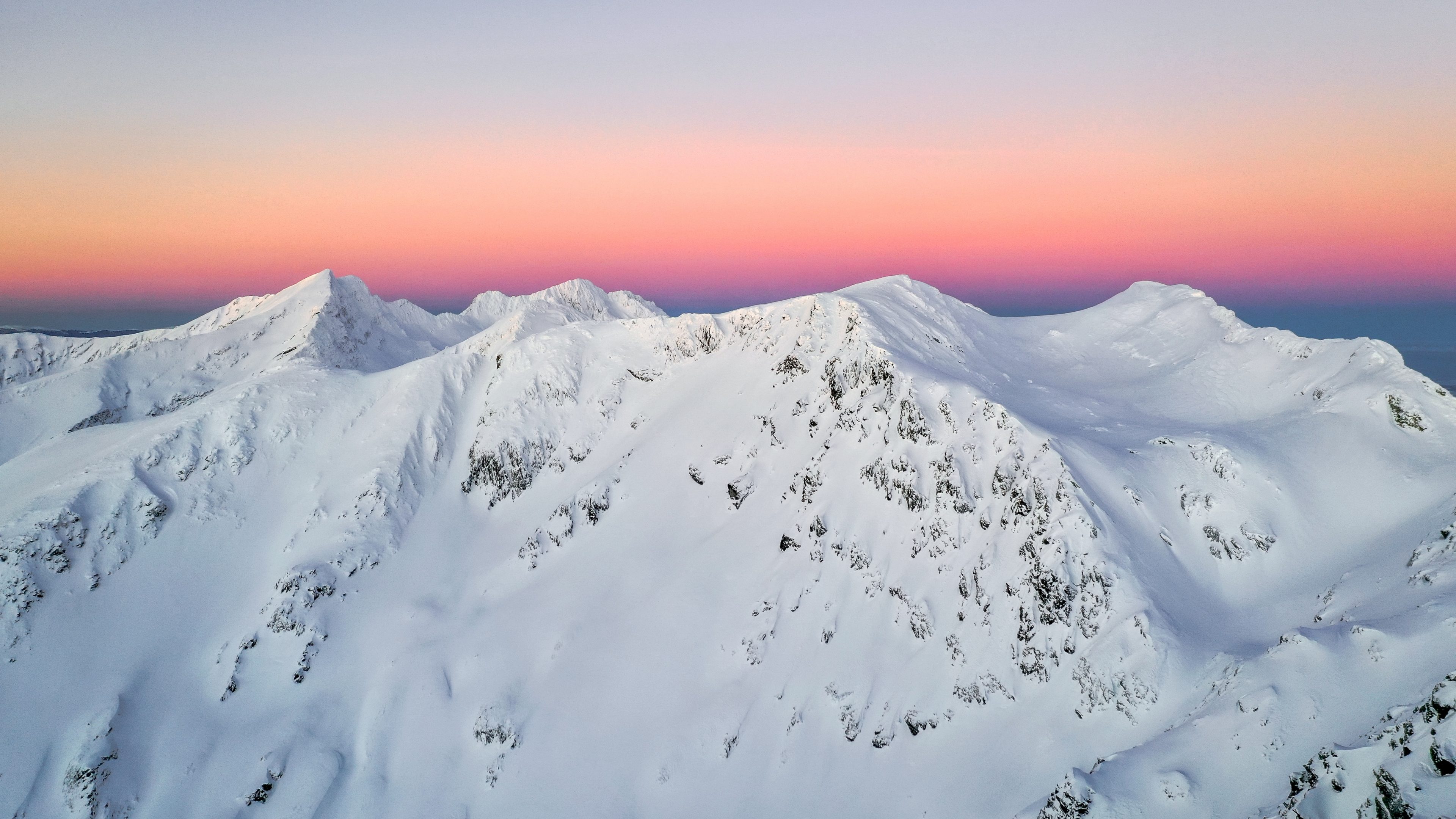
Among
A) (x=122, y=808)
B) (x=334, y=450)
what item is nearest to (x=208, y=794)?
(x=122, y=808)

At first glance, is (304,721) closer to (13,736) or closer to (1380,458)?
(13,736)

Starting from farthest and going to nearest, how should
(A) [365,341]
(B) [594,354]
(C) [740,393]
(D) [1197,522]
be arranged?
(A) [365,341] → (B) [594,354] → (C) [740,393] → (D) [1197,522]

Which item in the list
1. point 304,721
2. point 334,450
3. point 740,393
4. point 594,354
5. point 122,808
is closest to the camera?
point 122,808

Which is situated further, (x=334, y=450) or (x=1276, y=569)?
(x=334, y=450)

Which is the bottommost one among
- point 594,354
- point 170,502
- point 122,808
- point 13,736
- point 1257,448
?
→ point 122,808

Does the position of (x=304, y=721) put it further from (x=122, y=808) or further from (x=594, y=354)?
(x=594, y=354)

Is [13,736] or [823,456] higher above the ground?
[823,456]
